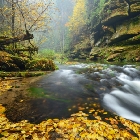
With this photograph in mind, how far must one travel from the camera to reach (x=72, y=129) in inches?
111

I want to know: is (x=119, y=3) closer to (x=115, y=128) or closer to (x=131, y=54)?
(x=131, y=54)

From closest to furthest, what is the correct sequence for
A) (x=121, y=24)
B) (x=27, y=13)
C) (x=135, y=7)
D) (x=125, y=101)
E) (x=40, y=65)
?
1. (x=125, y=101)
2. (x=40, y=65)
3. (x=27, y=13)
4. (x=135, y=7)
5. (x=121, y=24)

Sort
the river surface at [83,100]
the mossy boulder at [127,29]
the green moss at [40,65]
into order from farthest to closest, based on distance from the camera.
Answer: the mossy boulder at [127,29] → the green moss at [40,65] → the river surface at [83,100]

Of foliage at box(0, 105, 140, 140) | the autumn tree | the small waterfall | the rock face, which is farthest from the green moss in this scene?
the rock face

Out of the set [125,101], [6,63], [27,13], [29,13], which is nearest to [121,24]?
[29,13]

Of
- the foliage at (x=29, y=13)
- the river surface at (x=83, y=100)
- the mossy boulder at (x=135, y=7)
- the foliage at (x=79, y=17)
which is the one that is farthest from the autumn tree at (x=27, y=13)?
the foliage at (x=79, y=17)

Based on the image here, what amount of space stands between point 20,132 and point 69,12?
A: 59.2 m

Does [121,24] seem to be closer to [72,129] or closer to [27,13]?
[27,13]

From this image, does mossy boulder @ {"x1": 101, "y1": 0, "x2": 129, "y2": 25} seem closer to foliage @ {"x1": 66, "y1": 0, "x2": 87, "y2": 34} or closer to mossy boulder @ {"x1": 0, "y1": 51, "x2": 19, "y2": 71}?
foliage @ {"x1": 66, "y1": 0, "x2": 87, "y2": 34}

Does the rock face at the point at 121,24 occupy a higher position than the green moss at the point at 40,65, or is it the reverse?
the rock face at the point at 121,24

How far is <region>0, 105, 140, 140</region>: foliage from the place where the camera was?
261cm

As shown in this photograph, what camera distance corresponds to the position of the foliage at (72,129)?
261 centimetres

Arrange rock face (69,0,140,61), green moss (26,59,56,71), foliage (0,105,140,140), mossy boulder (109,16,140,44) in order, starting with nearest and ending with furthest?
1. foliage (0,105,140,140)
2. green moss (26,59,56,71)
3. mossy boulder (109,16,140,44)
4. rock face (69,0,140,61)

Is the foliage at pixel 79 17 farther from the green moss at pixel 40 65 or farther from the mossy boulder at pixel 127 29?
the green moss at pixel 40 65
